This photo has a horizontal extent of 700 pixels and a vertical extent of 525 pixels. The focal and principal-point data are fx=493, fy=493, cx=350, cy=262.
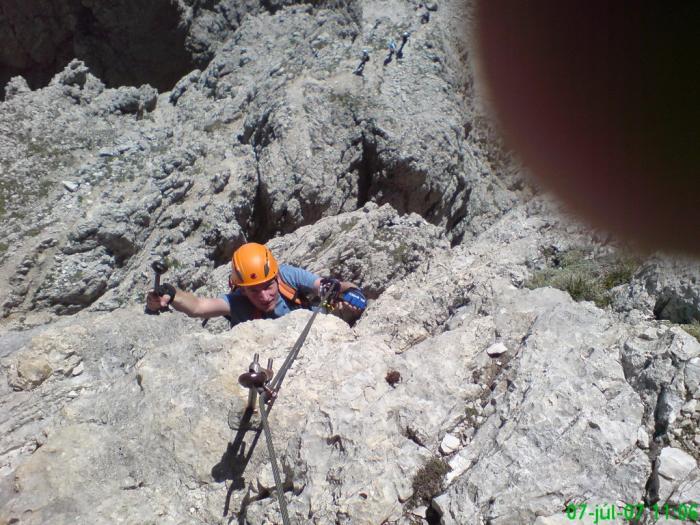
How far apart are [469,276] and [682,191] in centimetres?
446

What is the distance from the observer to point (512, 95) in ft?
42.0

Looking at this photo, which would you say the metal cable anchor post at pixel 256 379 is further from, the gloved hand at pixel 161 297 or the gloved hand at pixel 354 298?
the gloved hand at pixel 354 298

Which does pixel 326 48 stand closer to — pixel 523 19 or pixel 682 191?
pixel 523 19

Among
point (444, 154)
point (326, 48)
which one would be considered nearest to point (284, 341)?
point (444, 154)

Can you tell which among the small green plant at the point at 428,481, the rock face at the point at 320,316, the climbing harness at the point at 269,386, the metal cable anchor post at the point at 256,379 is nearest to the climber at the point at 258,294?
the rock face at the point at 320,316

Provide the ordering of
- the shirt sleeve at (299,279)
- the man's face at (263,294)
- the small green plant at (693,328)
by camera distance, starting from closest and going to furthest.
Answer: the small green plant at (693,328) → the man's face at (263,294) → the shirt sleeve at (299,279)

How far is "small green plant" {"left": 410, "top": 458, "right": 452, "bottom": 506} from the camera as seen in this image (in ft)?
12.3

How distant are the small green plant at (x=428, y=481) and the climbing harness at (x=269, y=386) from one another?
1.00 m

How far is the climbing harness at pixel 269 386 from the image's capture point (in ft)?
12.6

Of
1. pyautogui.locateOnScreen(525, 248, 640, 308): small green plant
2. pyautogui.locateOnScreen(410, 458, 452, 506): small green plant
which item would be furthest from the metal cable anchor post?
pyautogui.locateOnScreen(525, 248, 640, 308): small green plant

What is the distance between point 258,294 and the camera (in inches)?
236

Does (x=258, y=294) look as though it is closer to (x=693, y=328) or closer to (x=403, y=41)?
(x=693, y=328)

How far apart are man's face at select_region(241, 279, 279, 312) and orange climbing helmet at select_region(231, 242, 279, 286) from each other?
85 millimetres

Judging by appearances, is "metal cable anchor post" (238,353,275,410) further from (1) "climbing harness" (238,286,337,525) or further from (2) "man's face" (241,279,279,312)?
(2) "man's face" (241,279,279,312)
